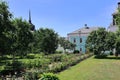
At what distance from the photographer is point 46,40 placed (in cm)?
5781

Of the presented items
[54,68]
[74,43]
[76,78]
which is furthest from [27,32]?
[74,43]

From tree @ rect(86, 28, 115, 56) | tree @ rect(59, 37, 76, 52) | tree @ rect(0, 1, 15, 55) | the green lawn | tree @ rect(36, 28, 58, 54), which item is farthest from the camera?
tree @ rect(59, 37, 76, 52)

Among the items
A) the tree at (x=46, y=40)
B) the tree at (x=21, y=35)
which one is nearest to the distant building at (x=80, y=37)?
the tree at (x=46, y=40)

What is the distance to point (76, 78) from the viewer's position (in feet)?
80.3

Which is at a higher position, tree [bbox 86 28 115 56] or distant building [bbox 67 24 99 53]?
distant building [bbox 67 24 99 53]

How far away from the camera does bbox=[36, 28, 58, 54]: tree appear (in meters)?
57.8

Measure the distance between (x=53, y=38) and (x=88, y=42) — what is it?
284 inches

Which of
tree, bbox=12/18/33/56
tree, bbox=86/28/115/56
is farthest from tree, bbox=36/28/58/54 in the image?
tree, bbox=12/18/33/56

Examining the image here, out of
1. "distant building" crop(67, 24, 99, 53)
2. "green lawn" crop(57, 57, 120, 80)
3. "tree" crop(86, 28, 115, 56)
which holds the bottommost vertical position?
"green lawn" crop(57, 57, 120, 80)

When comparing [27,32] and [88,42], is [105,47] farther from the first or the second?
[27,32]

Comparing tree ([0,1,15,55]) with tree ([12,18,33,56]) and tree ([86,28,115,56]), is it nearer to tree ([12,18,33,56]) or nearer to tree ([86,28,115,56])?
tree ([12,18,33,56])

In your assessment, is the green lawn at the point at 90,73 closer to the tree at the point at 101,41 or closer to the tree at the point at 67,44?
the tree at the point at 101,41

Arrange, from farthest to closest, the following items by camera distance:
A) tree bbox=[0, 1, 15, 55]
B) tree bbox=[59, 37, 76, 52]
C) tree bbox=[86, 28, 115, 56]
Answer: tree bbox=[59, 37, 76, 52]
tree bbox=[86, 28, 115, 56]
tree bbox=[0, 1, 15, 55]

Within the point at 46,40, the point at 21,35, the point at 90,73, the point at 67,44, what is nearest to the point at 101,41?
the point at 46,40
